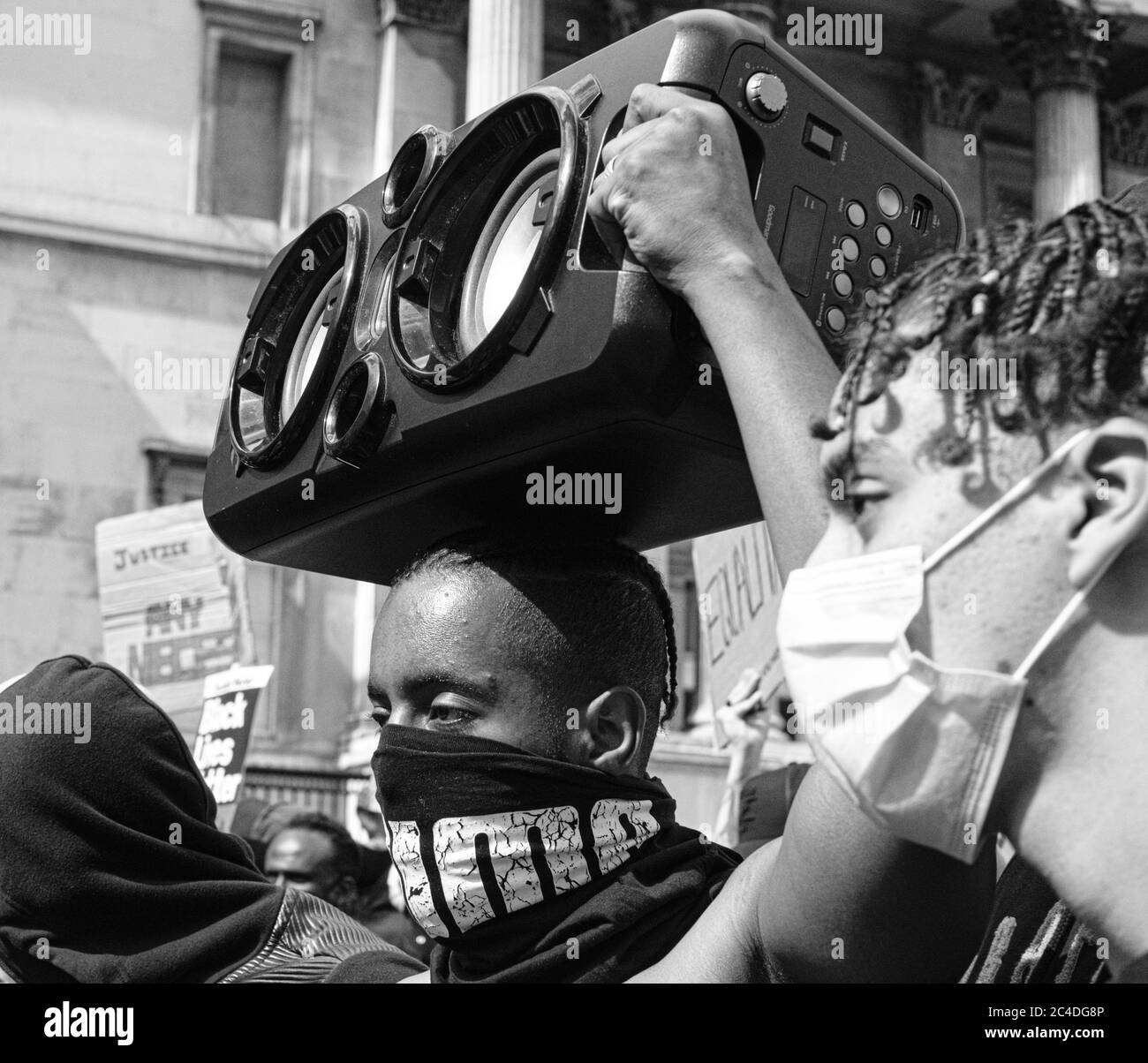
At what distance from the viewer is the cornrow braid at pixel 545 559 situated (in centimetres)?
250

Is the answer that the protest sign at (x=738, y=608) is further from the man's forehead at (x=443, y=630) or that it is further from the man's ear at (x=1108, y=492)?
the man's ear at (x=1108, y=492)

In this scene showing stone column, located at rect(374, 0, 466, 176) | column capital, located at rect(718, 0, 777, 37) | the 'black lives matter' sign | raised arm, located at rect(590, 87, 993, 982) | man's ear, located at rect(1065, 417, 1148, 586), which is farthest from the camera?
column capital, located at rect(718, 0, 777, 37)

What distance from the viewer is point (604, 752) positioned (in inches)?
94.8

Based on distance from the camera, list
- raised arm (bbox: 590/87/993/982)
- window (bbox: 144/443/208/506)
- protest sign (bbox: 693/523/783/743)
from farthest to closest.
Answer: window (bbox: 144/443/208/506) → protest sign (bbox: 693/523/783/743) → raised arm (bbox: 590/87/993/982)

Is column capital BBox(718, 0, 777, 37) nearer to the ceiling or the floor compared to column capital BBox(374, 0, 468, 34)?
nearer to the ceiling

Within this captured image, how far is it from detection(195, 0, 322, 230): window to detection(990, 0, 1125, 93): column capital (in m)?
8.59

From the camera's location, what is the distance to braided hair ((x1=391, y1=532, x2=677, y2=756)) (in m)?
2.43

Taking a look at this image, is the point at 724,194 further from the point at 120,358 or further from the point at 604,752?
the point at 120,358

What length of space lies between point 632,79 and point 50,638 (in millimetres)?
15494

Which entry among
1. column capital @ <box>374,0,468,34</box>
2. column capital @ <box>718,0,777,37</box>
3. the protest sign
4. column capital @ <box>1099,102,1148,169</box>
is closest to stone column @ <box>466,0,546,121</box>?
column capital @ <box>374,0,468,34</box>

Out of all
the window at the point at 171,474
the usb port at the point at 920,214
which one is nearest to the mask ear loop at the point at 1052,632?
the usb port at the point at 920,214

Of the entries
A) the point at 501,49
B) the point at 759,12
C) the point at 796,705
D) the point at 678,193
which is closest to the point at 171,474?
the point at 501,49

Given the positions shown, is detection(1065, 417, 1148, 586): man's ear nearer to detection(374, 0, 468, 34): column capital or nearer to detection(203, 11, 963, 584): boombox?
detection(203, 11, 963, 584): boombox

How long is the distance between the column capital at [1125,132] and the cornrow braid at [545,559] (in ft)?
73.9
